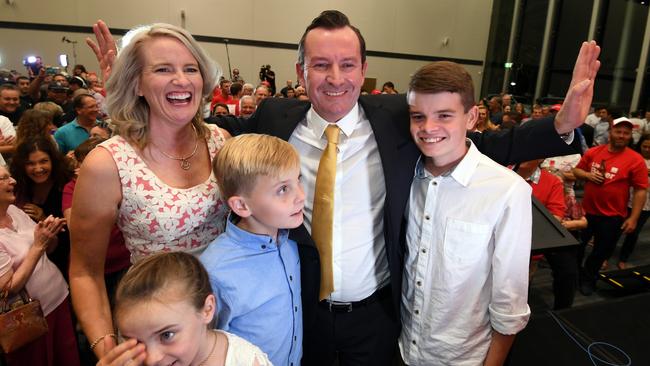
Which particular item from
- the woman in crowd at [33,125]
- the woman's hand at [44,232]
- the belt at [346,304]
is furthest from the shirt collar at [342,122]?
the woman in crowd at [33,125]

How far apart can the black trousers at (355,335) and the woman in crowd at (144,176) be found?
23.9 inches

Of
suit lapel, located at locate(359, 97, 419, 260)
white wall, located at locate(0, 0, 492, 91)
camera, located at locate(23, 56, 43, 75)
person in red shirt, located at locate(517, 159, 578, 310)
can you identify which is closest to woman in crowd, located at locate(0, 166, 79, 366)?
suit lapel, located at locate(359, 97, 419, 260)

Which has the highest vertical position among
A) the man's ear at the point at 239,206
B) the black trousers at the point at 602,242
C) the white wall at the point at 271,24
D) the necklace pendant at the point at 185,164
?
the white wall at the point at 271,24

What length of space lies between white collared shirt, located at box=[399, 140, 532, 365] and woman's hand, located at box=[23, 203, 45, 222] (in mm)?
2509

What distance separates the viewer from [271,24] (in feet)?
48.6

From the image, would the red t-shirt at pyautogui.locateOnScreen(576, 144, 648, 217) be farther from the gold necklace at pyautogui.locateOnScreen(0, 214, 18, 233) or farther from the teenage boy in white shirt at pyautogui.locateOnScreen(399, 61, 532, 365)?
the gold necklace at pyautogui.locateOnScreen(0, 214, 18, 233)

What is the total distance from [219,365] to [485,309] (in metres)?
1.00

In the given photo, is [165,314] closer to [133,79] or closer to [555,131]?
[133,79]

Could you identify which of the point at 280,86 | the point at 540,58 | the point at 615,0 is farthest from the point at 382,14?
the point at 615,0

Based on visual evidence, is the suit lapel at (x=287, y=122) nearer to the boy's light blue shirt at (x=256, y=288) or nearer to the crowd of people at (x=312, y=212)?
the crowd of people at (x=312, y=212)

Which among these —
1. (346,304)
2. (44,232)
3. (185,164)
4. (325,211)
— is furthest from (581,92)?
(44,232)

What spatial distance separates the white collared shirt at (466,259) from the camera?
4.67ft

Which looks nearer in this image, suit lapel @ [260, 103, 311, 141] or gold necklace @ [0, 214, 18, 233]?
suit lapel @ [260, 103, 311, 141]

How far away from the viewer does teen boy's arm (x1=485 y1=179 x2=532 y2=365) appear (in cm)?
141
